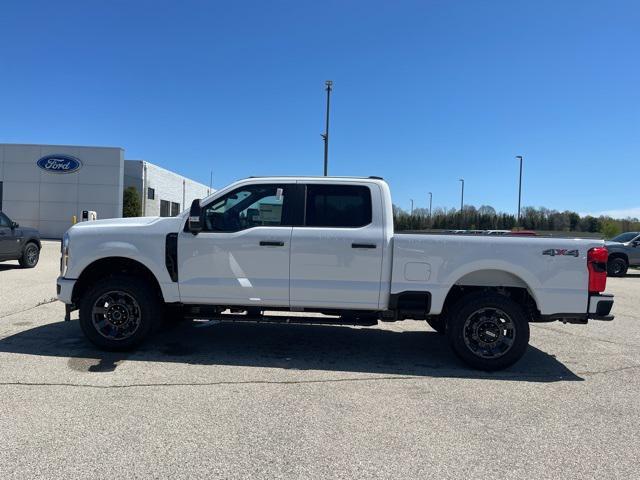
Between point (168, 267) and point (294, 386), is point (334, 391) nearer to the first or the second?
point (294, 386)

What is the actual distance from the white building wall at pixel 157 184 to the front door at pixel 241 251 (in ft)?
88.6

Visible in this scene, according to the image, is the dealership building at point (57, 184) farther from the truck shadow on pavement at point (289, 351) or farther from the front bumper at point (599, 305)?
the front bumper at point (599, 305)

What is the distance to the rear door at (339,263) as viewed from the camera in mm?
5489

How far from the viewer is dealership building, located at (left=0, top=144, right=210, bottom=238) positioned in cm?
3058

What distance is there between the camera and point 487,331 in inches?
216

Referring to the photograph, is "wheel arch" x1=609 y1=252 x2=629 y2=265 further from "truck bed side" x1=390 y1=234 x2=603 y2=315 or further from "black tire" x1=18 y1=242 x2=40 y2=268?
"black tire" x1=18 y1=242 x2=40 y2=268

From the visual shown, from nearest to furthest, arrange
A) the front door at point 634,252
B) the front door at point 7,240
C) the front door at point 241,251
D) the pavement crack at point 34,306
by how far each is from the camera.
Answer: the front door at point 241,251
the pavement crack at point 34,306
the front door at point 7,240
the front door at point 634,252

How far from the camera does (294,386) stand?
15.7 ft

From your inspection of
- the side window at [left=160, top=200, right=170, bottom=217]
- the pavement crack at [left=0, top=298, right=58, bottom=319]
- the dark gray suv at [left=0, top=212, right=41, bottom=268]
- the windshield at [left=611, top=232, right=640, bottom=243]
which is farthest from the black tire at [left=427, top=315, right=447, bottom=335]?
the side window at [left=160, top=200, right=170, bottom=217]

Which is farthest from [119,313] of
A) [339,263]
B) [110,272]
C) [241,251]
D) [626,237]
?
[626,237]

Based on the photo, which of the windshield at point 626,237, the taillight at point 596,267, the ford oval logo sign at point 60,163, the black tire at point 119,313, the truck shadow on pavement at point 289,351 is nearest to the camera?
the taillight at point 596,267

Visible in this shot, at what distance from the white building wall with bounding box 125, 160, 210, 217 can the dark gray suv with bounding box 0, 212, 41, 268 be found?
17.7m

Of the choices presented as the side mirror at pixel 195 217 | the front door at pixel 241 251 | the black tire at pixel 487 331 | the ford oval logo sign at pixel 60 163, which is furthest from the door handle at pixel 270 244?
the ford oval logo sign at pixel 60 163

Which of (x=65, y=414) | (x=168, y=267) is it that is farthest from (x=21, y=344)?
(x=65, y=414)
